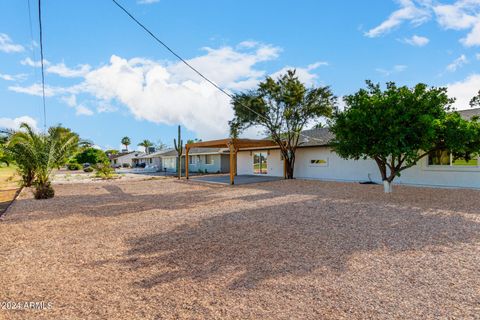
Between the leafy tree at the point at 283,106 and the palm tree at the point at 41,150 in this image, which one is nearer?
the palm tree at the point at 41,150

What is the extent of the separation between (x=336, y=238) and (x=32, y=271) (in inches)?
222

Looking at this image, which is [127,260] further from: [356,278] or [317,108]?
[317,108]

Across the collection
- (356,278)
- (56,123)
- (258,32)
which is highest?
(258,32)

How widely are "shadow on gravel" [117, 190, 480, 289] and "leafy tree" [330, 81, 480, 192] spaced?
310 cm

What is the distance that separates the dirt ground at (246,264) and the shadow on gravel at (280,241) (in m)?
0.02

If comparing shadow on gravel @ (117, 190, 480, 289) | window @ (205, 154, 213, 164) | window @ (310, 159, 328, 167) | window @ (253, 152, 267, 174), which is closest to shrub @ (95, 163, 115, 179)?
window @ (205, 154, 213, 164)

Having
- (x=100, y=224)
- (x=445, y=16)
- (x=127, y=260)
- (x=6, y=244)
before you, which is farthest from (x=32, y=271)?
(x=445, y=16)

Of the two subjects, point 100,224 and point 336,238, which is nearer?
point 336,238

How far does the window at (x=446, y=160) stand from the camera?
43.3ft

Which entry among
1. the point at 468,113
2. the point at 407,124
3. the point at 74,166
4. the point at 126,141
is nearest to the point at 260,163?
the point at 468,113

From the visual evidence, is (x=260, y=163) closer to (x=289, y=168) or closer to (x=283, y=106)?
(x=289, y=168)

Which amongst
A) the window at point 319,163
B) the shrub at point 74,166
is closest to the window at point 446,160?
the window at point 319,163

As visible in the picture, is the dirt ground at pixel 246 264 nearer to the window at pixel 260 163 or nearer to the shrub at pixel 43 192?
the shrub at pixel 43 192

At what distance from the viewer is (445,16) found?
11.1 m
